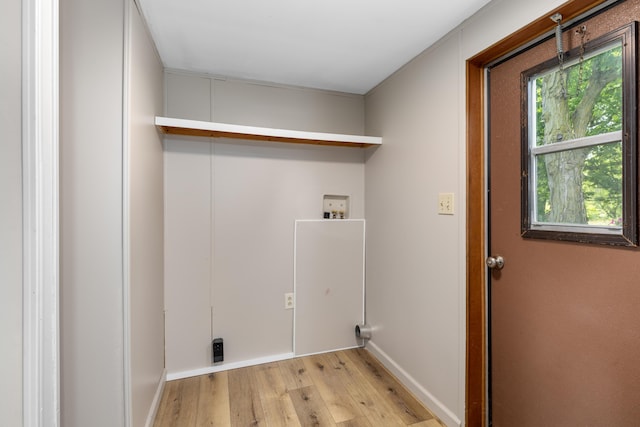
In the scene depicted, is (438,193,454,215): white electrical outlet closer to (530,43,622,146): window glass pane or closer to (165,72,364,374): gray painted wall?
(530,43,622,146): window glass pane

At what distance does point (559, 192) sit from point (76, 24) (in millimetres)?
2005

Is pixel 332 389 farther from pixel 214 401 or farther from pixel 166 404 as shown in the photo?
pixel 166 404

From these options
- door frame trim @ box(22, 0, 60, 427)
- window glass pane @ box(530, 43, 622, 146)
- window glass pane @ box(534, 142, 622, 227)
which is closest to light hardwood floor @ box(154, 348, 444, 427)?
door frame trim @ box(22, 0, 60, 427)

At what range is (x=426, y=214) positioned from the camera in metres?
1.75

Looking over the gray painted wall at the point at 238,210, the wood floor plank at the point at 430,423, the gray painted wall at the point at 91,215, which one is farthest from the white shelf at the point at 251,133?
the wood floor plank at the point at 430,423

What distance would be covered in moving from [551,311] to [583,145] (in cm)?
68

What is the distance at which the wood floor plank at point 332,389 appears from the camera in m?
1.67

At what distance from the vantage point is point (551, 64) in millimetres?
1168

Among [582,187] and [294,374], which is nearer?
[582,187]

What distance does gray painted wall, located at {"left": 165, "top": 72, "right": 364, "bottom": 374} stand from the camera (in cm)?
201

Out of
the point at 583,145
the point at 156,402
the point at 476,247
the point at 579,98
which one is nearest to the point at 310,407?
the point at 156,402

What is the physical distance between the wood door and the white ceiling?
1.62 feet
